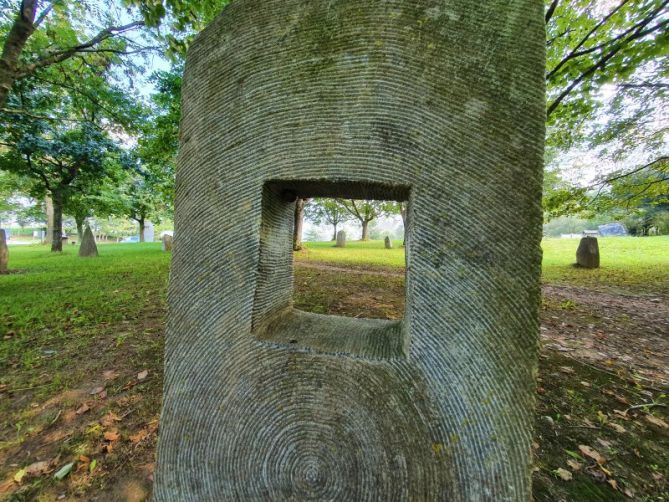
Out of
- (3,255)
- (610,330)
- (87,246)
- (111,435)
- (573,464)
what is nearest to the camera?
(573,464)

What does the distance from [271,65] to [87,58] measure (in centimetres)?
941

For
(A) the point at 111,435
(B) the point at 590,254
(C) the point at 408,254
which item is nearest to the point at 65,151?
(A) the point at 111,435

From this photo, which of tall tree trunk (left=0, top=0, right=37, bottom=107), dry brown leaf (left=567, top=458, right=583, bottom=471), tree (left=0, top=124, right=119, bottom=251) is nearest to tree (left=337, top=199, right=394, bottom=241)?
tree (left=0, top=124, right=119, bottom=251)

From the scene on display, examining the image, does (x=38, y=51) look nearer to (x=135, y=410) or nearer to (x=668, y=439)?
(x=135, y=410)

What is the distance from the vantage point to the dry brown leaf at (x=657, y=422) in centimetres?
→ 233

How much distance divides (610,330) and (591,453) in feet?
10.9

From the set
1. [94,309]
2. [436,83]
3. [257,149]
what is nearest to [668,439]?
[436,83]

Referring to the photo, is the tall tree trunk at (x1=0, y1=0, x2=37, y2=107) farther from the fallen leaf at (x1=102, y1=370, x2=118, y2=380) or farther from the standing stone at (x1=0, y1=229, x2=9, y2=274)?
the standing stone at (x1=0, y1=229, x2=9, y2=274)

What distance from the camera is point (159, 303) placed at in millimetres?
5152

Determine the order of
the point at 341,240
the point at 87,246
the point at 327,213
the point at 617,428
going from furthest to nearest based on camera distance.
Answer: the point at 327,213, the point at 341,240, the point at 87,246, the point at 617,428

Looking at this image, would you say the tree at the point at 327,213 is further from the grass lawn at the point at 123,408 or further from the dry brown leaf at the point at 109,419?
the dry brown leaf at the point at 109,419

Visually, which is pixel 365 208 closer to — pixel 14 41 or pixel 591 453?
pixel 14 41

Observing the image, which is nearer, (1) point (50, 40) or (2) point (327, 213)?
(1) point (50, 40)

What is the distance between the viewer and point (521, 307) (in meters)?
1.34
